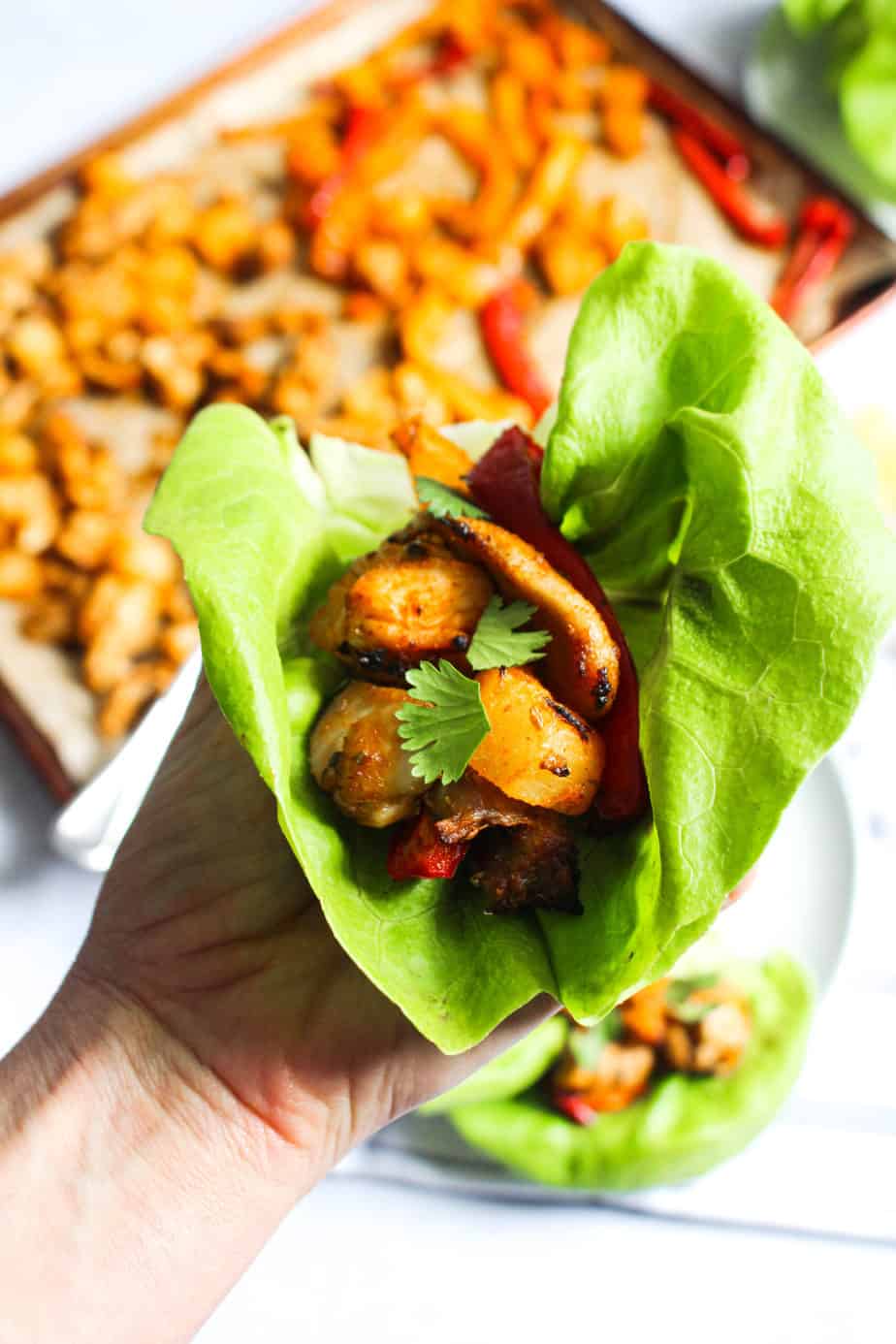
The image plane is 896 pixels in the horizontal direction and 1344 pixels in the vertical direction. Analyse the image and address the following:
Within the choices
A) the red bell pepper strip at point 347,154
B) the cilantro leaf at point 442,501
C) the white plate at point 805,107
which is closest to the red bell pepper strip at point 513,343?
the red bell pepper strip at point 347,154

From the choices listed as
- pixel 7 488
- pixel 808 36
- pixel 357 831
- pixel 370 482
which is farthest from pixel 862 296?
pixel 357 831

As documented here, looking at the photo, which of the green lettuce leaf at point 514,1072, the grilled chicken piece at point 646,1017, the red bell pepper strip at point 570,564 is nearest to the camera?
the red bell pepper strip at point 570,564

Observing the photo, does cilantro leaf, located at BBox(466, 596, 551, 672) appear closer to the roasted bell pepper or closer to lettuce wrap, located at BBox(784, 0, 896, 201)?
lettuce wrap, located at BBox(784, 0, 896, 201)

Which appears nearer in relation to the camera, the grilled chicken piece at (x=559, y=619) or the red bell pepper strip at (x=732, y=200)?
the grilled chicken piece at (x=559, y=619)

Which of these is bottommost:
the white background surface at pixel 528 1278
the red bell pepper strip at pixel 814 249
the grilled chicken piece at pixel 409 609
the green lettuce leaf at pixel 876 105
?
the white background surface at pixel 528 1278

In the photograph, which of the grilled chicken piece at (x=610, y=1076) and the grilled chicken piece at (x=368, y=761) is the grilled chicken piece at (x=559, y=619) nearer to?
the grilled chicken piece at (x=368, y=761)

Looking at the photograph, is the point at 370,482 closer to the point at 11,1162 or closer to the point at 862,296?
the point at 11,1162

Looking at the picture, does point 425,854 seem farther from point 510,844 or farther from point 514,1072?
point 514,1072

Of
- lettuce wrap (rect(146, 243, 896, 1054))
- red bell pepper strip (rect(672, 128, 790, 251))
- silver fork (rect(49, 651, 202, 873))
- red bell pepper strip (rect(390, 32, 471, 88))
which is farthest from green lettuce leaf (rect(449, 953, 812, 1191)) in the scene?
red bell pepper strip (rect(390, 32, 471, 88))
